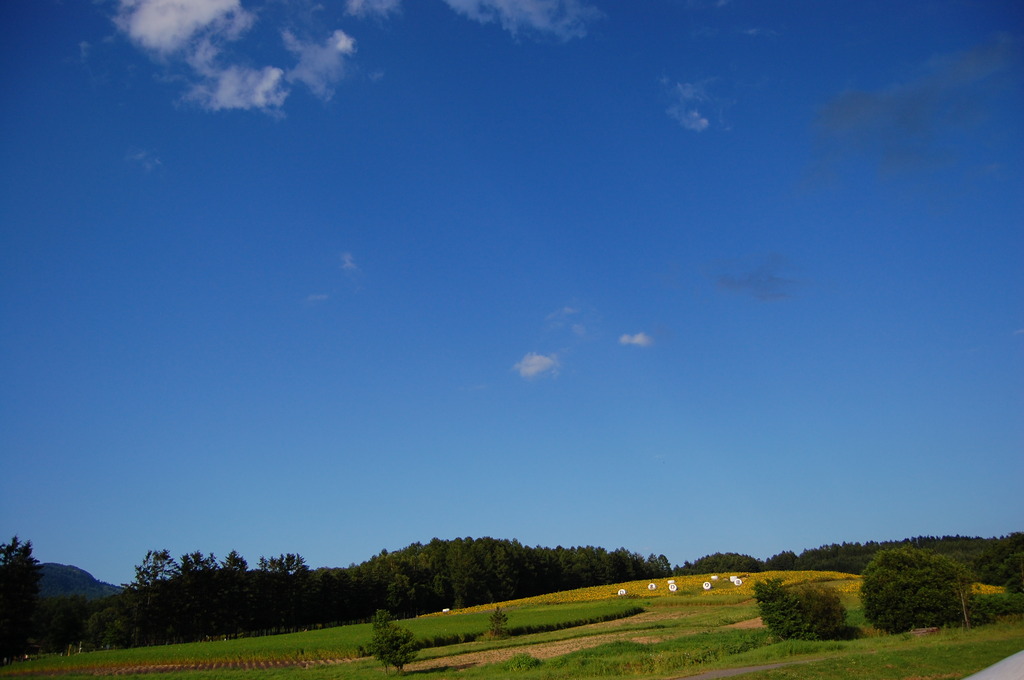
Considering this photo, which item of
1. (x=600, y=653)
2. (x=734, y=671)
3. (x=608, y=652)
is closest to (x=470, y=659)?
(x=600, y=653)

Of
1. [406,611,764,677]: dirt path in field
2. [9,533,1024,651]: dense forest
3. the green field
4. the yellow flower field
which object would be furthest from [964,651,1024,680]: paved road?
the yellow flower field

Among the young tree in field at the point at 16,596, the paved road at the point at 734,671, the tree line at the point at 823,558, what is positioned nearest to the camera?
the paved road at the point at 734,671

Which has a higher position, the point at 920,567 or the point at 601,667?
the point at 920,567

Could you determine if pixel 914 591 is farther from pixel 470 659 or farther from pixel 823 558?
pixel 823 558

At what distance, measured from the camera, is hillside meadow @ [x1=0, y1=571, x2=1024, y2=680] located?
2597 cm

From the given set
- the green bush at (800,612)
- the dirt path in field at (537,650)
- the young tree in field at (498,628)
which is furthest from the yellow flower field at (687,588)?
the green bush at (800,612)

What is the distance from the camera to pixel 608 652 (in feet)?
116

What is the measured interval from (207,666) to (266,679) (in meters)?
13.3

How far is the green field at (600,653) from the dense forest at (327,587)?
17.7m

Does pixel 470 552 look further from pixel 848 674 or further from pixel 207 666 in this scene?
pixel 848 674

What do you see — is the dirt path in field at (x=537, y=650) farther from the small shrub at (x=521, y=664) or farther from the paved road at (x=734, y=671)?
the paved road at (x=734, y=671)

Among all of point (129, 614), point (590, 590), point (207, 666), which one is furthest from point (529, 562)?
point (207, 666)

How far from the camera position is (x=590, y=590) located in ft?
337

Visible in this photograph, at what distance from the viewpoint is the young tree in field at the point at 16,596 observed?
6556 cm
